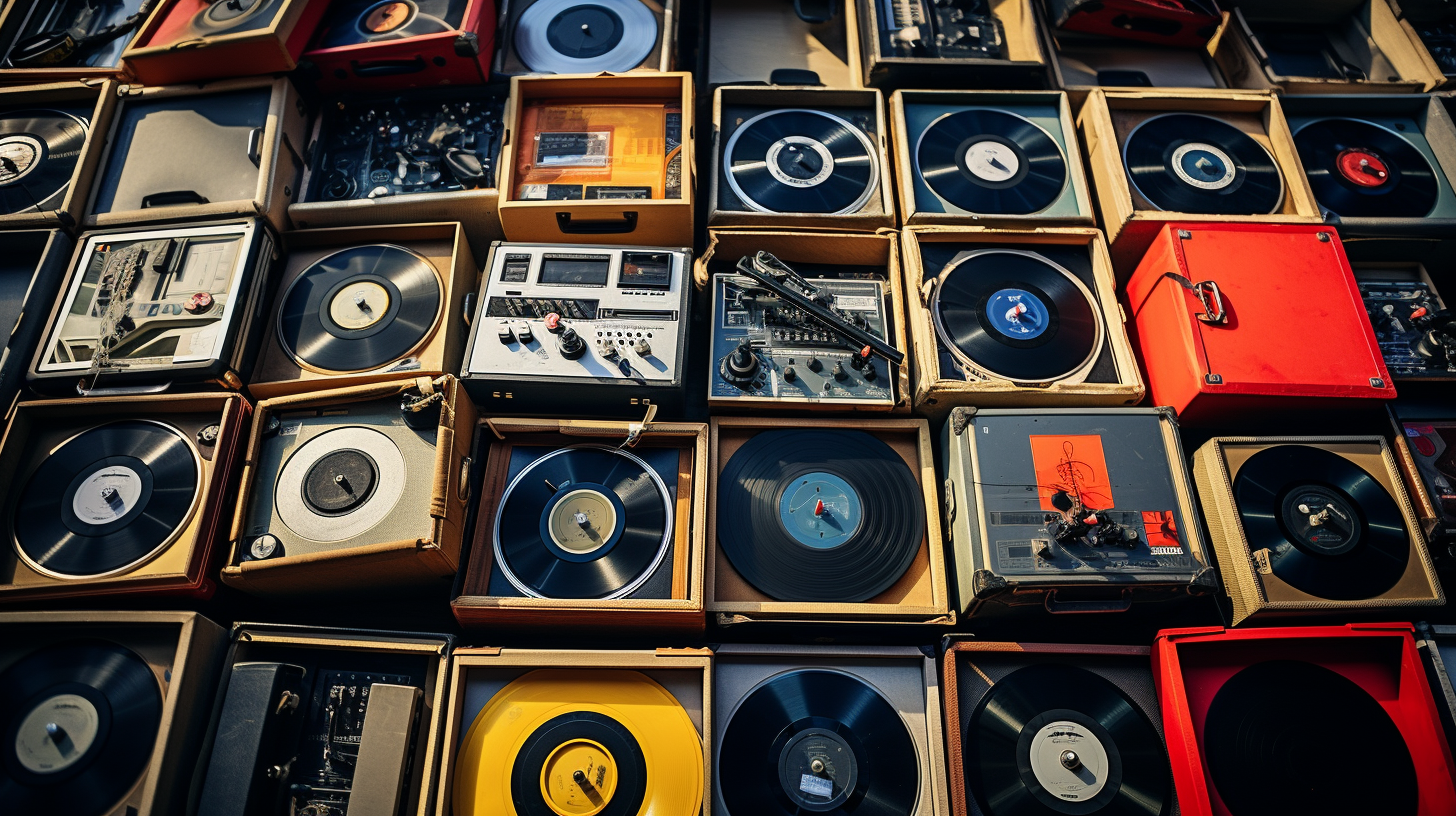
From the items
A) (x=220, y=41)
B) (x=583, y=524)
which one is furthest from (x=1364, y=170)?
(x=220, y=41)

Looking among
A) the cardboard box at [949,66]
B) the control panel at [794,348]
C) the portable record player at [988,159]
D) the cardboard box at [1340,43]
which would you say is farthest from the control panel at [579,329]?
the cardboard box at [1340,43]

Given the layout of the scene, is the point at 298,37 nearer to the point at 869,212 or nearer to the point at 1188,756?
the point at 869,212

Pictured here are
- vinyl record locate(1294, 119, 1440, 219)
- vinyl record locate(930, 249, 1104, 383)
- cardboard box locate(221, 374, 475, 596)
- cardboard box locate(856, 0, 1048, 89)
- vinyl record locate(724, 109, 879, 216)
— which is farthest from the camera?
cardboard box locate(856, 0, 1048, 89)

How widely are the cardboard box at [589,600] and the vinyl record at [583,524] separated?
2.1 inches

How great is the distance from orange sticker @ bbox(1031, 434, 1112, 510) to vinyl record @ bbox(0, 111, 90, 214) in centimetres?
470

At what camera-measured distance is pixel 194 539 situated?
309cm

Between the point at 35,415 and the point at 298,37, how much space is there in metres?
2.14

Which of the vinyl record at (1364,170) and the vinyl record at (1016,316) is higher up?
the vinyl record at (1364,170)

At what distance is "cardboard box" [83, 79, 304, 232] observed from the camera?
3814mm

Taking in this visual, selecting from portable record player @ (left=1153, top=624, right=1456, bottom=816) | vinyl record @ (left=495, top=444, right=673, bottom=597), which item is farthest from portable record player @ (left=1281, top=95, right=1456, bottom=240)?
vinyl record @ (left=495, top=444, right=673, bottom=597)

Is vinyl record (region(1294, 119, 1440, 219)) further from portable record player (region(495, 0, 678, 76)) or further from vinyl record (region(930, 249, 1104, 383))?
portable record player (region(495, 0, 678, 76))

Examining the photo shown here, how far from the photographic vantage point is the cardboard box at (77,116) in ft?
12.4

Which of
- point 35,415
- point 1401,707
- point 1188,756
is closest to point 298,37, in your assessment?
point 35,415

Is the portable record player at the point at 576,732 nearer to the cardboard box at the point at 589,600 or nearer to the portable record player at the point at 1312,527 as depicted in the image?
the cardboard box at the point at 589,600
